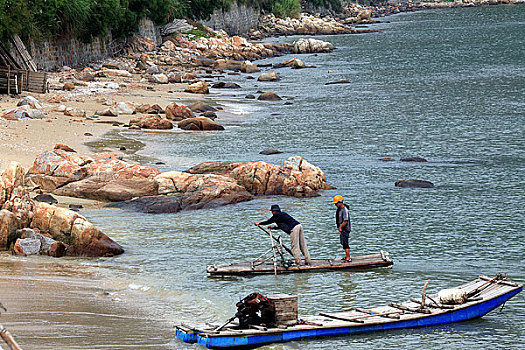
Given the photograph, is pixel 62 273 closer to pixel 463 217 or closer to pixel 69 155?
pixel 69 155

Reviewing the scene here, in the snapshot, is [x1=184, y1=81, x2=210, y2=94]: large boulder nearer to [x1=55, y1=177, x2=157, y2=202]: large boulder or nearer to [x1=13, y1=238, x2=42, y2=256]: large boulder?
[x1=55, y1=177, x2=157, y2=202]: large boulder

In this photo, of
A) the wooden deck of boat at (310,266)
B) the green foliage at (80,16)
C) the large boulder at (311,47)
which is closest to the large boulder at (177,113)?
the green foliage at (80,16)

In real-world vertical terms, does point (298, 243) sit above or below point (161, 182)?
below

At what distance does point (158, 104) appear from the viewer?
153 ft

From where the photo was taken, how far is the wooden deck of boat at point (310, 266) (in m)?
18.4

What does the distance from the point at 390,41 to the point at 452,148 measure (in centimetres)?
7820

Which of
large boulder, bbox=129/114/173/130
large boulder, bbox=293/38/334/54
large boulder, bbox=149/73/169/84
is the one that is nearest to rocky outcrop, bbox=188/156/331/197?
large boulder, bbox=129/114/173/130

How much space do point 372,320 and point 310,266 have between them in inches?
172

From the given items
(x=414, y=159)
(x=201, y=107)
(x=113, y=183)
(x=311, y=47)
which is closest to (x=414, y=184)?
(x=414, y=159)

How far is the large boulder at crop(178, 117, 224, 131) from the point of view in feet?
132

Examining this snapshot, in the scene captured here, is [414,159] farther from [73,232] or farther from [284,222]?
[73,232]

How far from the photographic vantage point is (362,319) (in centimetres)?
1453

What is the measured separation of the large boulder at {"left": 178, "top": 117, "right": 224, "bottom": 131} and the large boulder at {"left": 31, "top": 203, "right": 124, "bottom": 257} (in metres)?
20.6

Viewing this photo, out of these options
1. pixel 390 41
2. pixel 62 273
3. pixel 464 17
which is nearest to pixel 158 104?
pixel 62 273
